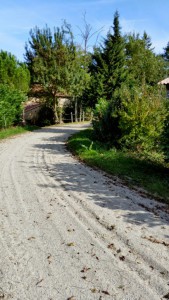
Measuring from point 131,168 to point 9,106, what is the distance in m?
14.6

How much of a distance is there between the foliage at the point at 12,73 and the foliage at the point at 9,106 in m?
4.00

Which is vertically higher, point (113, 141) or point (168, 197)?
point (113, 141)

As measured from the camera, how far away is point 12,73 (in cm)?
2878

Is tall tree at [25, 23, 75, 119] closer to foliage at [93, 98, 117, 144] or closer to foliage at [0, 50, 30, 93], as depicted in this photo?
foliage at [0, 50, 30, 93]

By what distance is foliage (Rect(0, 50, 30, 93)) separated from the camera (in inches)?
1101

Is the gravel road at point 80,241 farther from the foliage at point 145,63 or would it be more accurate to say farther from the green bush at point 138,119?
the foliage at point 145,63

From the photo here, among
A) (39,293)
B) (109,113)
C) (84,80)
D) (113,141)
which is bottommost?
(39,293)

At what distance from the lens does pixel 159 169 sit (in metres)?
10.1

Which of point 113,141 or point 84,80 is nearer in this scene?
point 113,141

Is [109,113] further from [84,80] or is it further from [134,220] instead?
[84,80]

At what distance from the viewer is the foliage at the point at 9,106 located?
2098 centimetres

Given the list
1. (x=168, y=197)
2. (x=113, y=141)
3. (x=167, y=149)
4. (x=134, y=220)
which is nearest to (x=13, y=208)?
(x=134, y=220)

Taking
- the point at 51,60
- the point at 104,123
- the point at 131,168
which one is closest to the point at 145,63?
the point at 51,60

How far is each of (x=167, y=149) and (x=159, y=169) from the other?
984 mm
